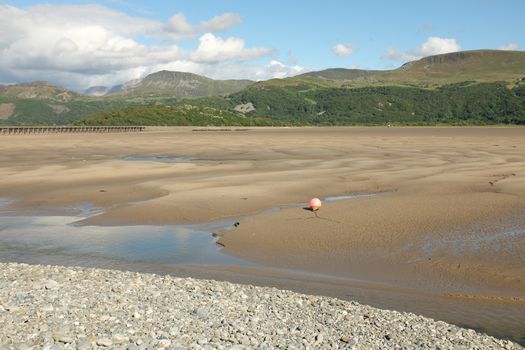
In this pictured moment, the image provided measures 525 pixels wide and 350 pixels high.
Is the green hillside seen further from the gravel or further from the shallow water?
the gravel

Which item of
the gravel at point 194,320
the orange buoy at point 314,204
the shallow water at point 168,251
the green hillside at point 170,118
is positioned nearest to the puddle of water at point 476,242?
the shallow water at point 168,251

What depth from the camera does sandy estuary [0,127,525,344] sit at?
11.6 m

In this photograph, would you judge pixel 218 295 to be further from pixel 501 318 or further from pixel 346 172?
pixel 346 172

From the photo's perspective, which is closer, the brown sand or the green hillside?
the brown sand

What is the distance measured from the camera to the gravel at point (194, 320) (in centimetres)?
776

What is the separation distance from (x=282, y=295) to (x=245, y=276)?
2375mm

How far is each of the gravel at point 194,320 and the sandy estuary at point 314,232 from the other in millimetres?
1244

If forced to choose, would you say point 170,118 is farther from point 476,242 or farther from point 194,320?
point 194,320

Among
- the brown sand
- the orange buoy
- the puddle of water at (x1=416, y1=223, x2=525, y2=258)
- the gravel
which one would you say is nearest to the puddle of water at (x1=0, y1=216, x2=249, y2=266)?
the brown sand

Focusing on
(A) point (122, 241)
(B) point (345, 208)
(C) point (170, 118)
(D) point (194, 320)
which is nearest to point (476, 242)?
(B) point (345, 208)

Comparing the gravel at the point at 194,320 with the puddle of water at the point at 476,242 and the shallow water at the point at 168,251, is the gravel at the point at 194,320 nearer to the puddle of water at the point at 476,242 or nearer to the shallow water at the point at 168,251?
the shallow water at the point at 168,251

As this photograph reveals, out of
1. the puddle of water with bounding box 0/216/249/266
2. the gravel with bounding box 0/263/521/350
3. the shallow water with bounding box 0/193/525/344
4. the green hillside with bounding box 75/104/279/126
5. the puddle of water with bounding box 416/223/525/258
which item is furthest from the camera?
the green hillside with bounding box 75/104/279/126

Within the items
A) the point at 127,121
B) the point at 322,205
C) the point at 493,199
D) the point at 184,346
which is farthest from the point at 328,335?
the point at 127,121

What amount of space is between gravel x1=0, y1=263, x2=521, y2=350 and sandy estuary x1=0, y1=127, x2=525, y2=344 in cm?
124
